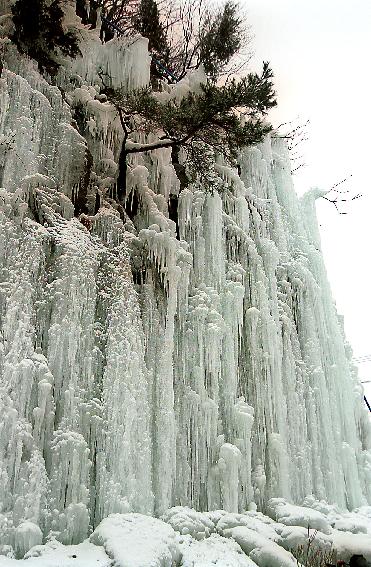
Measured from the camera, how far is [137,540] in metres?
3.69

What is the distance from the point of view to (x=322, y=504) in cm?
555

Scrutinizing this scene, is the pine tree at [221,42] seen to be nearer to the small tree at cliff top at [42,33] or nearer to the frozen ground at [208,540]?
the small tree at cliff top at [42,33]

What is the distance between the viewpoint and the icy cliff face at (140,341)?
4176 millimetres

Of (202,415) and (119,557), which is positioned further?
(202,415)

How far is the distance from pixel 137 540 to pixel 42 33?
16.2 ft

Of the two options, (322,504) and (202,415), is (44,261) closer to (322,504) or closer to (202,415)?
(202,415)

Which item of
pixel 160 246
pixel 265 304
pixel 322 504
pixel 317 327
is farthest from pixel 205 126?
pixel 322 504

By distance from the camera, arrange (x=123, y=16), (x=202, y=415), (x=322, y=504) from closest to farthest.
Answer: (x=202, y=415) < (x=322, y=504) < (x=123, y=16)

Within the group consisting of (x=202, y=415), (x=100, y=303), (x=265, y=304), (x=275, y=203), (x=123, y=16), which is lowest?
(x=202, y=415)

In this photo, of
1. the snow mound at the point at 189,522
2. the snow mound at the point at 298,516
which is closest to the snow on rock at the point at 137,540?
the snow mound at the point at 189,522

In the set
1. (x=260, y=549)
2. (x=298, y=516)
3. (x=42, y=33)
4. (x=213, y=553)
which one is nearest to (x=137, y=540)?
(x=213, y=553)

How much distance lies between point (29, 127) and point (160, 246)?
5.72 ft

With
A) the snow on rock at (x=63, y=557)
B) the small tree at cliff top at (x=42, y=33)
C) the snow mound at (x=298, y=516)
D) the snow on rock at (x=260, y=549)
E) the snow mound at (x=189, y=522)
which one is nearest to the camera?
the snow on rock at (x=63, y=557)

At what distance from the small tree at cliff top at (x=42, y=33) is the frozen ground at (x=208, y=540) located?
467 centimetres
